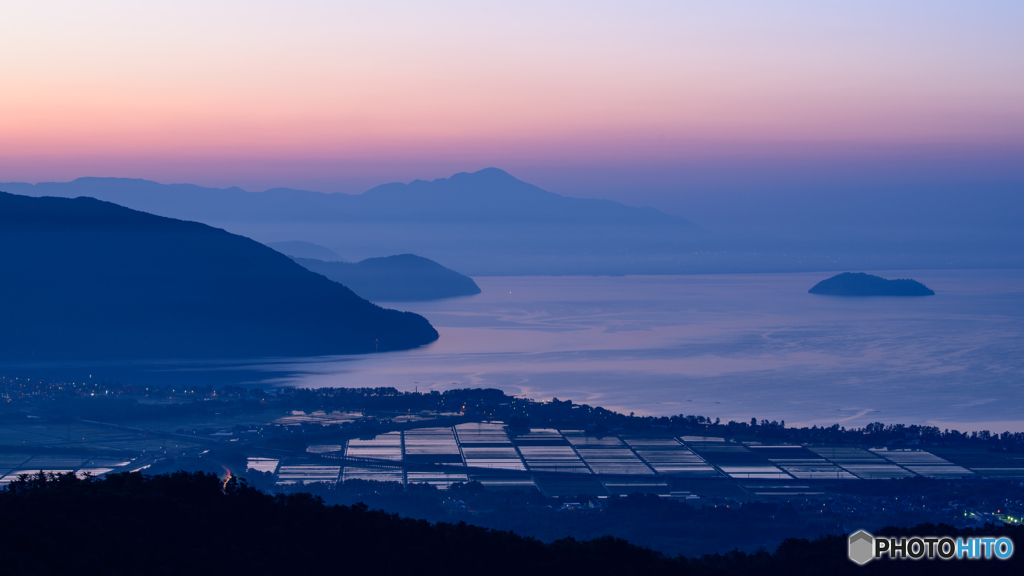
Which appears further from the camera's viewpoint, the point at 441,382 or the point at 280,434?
the point at 441,382

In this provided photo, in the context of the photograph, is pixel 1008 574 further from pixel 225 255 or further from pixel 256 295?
pixel 225 255

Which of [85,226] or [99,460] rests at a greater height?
[85,226]

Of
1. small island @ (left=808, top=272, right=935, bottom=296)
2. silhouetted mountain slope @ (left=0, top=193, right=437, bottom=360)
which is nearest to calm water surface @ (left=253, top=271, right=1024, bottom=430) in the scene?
small island @ (left=808, top=272, right=935, bottom=296)

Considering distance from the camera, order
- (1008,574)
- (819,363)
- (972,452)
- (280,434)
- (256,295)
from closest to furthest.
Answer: (1008,574), (972,452), (280,434), (819,363), (256,295)

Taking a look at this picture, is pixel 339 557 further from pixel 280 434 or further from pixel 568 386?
pixel 568 386

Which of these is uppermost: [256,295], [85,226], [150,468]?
[85,226]

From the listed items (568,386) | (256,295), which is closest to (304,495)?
(568,386)

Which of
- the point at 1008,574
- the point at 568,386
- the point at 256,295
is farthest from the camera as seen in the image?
the point at 256,295
